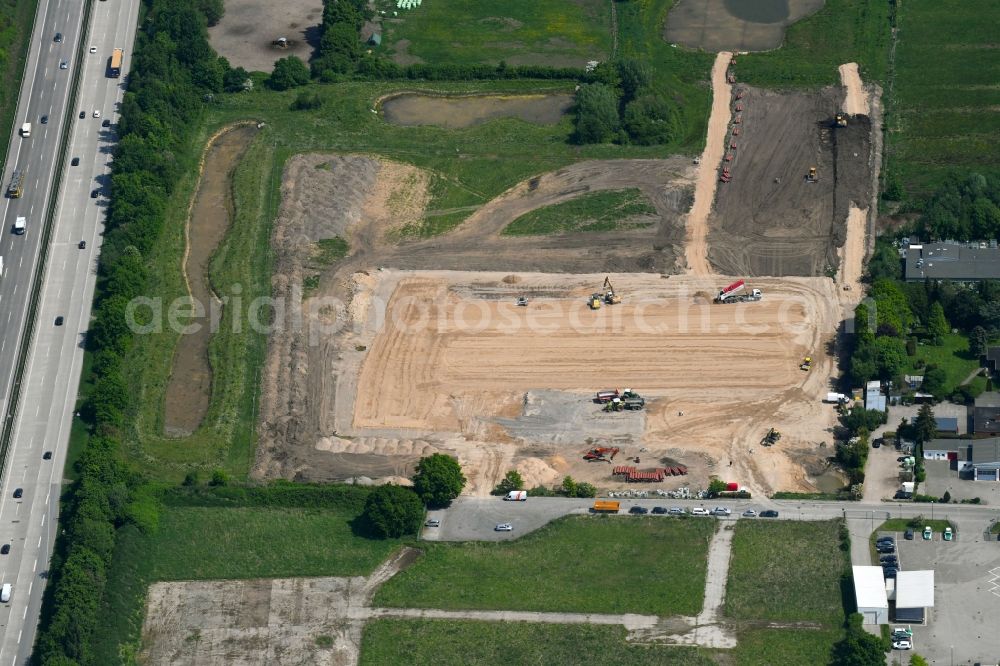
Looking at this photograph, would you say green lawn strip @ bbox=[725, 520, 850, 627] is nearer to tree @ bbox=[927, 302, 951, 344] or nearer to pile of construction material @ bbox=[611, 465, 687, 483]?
pile of construction material @ bbox=[611, 465, 687, 483]

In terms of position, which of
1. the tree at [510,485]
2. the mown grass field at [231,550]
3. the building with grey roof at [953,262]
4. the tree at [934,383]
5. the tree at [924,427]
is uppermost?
the building with grey roof at [953,262]

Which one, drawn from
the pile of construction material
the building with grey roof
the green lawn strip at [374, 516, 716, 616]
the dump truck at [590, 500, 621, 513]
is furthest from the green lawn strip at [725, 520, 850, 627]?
the building with grey roof

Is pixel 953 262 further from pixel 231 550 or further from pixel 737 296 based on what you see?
pixel 231 550

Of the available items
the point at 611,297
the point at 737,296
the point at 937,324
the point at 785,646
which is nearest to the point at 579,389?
the point at 611,297

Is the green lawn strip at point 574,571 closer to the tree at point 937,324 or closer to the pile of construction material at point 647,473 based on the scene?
the pile of construction material at point 647,473

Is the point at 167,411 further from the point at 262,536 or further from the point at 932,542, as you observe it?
the point at 932,542

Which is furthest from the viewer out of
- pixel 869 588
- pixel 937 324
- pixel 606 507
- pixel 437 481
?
pixel 937 324

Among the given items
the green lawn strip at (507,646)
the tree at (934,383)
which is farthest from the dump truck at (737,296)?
the green lawn strip at (507,646)
